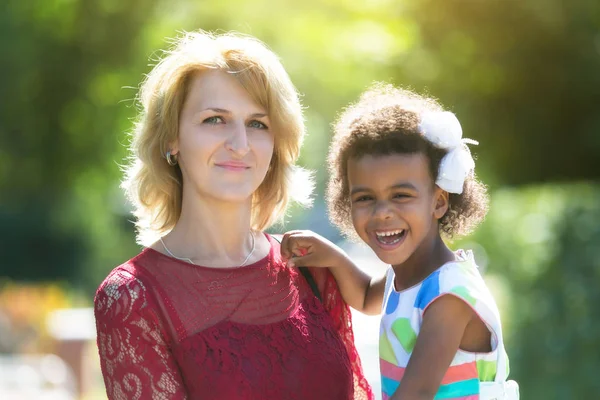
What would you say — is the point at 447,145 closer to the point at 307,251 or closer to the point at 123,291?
the point at 307,251

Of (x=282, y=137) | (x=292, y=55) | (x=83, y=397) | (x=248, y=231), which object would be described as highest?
(x=292, y=55)

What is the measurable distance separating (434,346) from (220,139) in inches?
35.8

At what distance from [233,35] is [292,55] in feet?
37.1

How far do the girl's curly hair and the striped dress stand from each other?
208 millimetres

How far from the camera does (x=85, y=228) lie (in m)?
18.4

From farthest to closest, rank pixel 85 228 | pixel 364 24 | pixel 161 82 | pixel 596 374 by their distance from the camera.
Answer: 1. pixel 85 228
2. pixel 364 24
3. pixel 596 374
4. pixel 161 82

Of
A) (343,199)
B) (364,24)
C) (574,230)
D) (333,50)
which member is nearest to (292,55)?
(333,50)

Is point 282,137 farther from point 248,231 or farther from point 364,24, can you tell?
point 364,24

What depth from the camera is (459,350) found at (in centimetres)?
294

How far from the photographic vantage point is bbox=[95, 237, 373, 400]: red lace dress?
278 cm

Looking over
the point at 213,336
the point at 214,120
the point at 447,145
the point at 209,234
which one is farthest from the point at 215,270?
the point at 447,145

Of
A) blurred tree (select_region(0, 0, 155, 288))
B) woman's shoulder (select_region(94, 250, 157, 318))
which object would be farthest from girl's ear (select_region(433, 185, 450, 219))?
blurred tree (select_region(0, 0, 155, 288))

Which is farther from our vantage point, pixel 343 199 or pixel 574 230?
pixel 574 230

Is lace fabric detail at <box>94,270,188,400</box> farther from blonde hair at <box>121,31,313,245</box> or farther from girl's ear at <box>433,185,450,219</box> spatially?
girl's ear at <box>433,185,450,219</box>
